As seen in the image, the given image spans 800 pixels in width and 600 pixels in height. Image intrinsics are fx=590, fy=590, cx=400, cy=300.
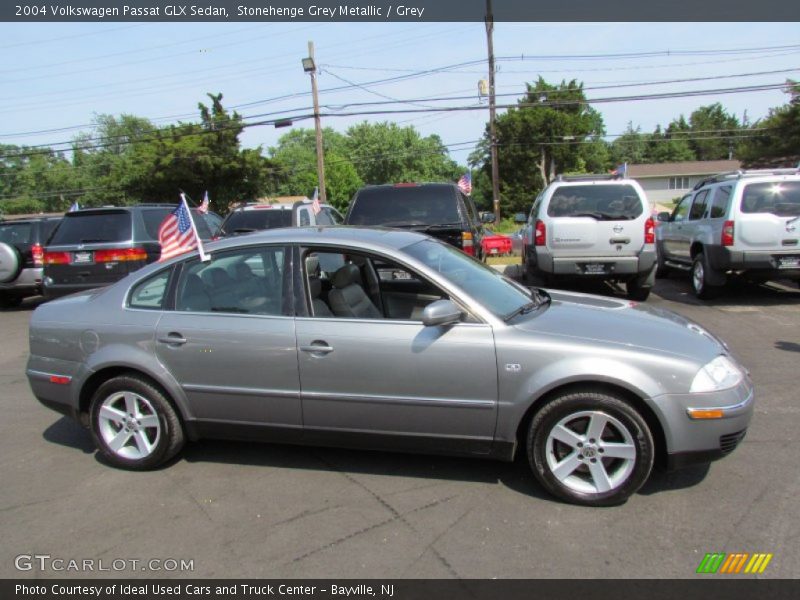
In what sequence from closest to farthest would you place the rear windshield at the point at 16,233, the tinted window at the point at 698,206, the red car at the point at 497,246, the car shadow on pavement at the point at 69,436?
the car shadow on pavement at the point at 69,436 < the tinted window at the point at 698,206 < the rear windshield at the point at 16,233 < the red car at the point at 497,246

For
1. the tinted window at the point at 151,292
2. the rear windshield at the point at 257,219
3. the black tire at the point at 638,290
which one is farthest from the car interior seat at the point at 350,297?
the rear windshield at the point at 257,219

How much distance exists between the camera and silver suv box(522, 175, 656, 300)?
8773 mm

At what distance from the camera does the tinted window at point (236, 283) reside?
3.85 meters

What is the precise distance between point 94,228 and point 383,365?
7.67 meters

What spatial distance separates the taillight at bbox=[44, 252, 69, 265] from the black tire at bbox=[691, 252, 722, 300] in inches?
395

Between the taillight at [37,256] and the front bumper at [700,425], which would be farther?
the taillight at [37,256]

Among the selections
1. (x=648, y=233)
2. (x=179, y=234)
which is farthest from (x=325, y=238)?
(x=648, y=233)

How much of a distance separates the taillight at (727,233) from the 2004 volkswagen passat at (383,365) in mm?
5532

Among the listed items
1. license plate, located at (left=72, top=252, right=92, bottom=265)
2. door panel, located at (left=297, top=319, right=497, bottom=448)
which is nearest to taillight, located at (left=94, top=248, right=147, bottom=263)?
license plate, located at (left=72, top=252, right=92, bottom=265)

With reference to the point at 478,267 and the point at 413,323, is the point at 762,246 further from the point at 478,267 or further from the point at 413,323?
the point at 413,323

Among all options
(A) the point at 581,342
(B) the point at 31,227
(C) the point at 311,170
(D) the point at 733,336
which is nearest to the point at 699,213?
(D) the point at 733,336

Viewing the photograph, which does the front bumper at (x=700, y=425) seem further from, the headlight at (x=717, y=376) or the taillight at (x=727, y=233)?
the taillight at (x=727, y=233)

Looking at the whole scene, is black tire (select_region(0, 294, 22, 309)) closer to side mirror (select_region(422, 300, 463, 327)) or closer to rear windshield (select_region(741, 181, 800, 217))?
side mirror (select_region(422, 300, 463, 327))

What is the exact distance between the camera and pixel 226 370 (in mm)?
3746
